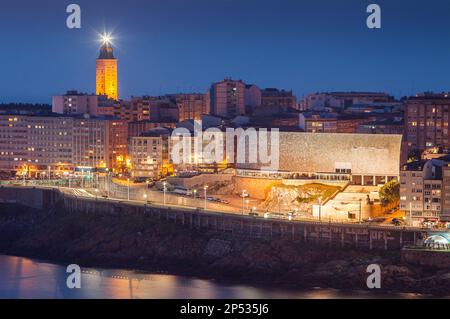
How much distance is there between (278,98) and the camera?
60281 millimetres

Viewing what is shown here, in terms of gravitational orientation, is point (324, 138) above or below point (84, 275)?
above

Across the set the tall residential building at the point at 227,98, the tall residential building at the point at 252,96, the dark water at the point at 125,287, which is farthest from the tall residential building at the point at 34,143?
the dark water at the point at 125,287

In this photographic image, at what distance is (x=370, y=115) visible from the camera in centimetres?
5116

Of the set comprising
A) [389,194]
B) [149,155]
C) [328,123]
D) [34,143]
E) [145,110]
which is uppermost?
[145,110]

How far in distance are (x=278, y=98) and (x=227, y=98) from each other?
6631 mm

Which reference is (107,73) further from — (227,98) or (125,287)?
(125,287)

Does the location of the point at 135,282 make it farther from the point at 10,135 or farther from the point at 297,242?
the point at 10,135

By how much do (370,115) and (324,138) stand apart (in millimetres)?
13195

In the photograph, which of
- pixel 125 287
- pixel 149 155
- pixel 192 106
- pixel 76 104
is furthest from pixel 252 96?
pixel 125 287

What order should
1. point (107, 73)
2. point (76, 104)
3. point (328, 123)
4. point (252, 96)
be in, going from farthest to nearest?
point (107, 73), point (252, 96), point (76, 104), point (328, 123)

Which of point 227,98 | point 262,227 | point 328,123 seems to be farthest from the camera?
point 227,98

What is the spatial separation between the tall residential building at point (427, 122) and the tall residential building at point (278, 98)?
14531 millimetres

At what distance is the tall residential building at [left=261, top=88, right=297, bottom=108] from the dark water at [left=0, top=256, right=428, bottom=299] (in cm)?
2816
